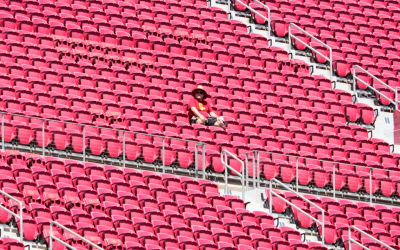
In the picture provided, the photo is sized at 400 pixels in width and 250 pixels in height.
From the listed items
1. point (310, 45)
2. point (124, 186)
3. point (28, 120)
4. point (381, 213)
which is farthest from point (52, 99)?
point (310, 45)

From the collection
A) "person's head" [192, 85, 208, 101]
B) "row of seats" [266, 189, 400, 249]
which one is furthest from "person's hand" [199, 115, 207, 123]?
"row of seats" [266, 189, 400, 249]

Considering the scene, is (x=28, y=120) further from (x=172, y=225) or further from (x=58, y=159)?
(x=172, y=225)

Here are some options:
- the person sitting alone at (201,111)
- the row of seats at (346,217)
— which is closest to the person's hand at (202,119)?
the person sitting alone at (201,111)

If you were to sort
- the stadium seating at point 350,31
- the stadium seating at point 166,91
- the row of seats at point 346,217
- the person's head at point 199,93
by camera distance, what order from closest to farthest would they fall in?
the row of seats at point 346,217 → the stadium seating at point 166,91 → the person's head at point 199,93 → the stadium seating at point 350,31

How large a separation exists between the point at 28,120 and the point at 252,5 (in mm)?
8108

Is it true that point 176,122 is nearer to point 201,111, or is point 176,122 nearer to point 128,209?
point 201,111

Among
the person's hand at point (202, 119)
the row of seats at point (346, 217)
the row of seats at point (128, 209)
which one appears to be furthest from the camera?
the person's hand at point (202, 119)

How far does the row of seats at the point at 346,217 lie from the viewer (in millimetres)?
16406

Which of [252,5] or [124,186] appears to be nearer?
[124,186]

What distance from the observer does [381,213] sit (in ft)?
56.9

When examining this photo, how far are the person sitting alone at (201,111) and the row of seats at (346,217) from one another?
1.89 m

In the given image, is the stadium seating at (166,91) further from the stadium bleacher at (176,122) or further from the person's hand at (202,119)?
the person's hand at (202,119)

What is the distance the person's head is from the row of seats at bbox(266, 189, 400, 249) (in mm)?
2431

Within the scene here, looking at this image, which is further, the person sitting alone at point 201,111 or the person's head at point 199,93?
the person's head at point 199,93
